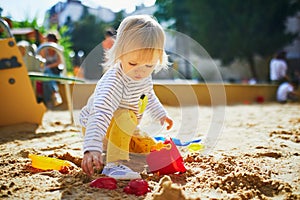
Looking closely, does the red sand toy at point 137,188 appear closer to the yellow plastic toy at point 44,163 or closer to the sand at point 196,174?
the sand at point 196,174

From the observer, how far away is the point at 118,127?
4.49 ft

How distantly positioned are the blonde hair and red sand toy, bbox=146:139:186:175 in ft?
1.16

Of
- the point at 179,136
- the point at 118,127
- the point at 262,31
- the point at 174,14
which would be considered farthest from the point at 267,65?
the point at 118,127

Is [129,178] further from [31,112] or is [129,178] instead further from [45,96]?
[45,96]

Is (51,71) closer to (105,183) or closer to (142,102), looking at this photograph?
(142,102)

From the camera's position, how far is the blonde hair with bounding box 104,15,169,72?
1252 millimetres

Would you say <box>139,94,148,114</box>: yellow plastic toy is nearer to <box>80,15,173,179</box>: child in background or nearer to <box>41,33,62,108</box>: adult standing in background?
<box>80,15,173,179</box>: child in background

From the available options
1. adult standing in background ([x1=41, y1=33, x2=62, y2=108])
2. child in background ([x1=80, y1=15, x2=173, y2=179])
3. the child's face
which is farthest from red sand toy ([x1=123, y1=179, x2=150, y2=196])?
adult standing in background ([x1=41, y1=33, x2=62, y2=108])

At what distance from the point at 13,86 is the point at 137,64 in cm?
124

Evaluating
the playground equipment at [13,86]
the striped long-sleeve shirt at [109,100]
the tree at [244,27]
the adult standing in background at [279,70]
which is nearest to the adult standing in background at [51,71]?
the playground equipment at [13,86]

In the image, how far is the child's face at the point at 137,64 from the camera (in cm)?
126

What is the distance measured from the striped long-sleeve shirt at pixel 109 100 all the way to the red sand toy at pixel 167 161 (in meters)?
0.21

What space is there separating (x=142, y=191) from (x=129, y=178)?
0.50ft

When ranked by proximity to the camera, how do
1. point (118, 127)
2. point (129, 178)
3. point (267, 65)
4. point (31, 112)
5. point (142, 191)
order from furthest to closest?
1. point (267, 65)
2. point (31, 112)
3. point (118, 127)
4. point (129, 178)
5. point (142, 191)
